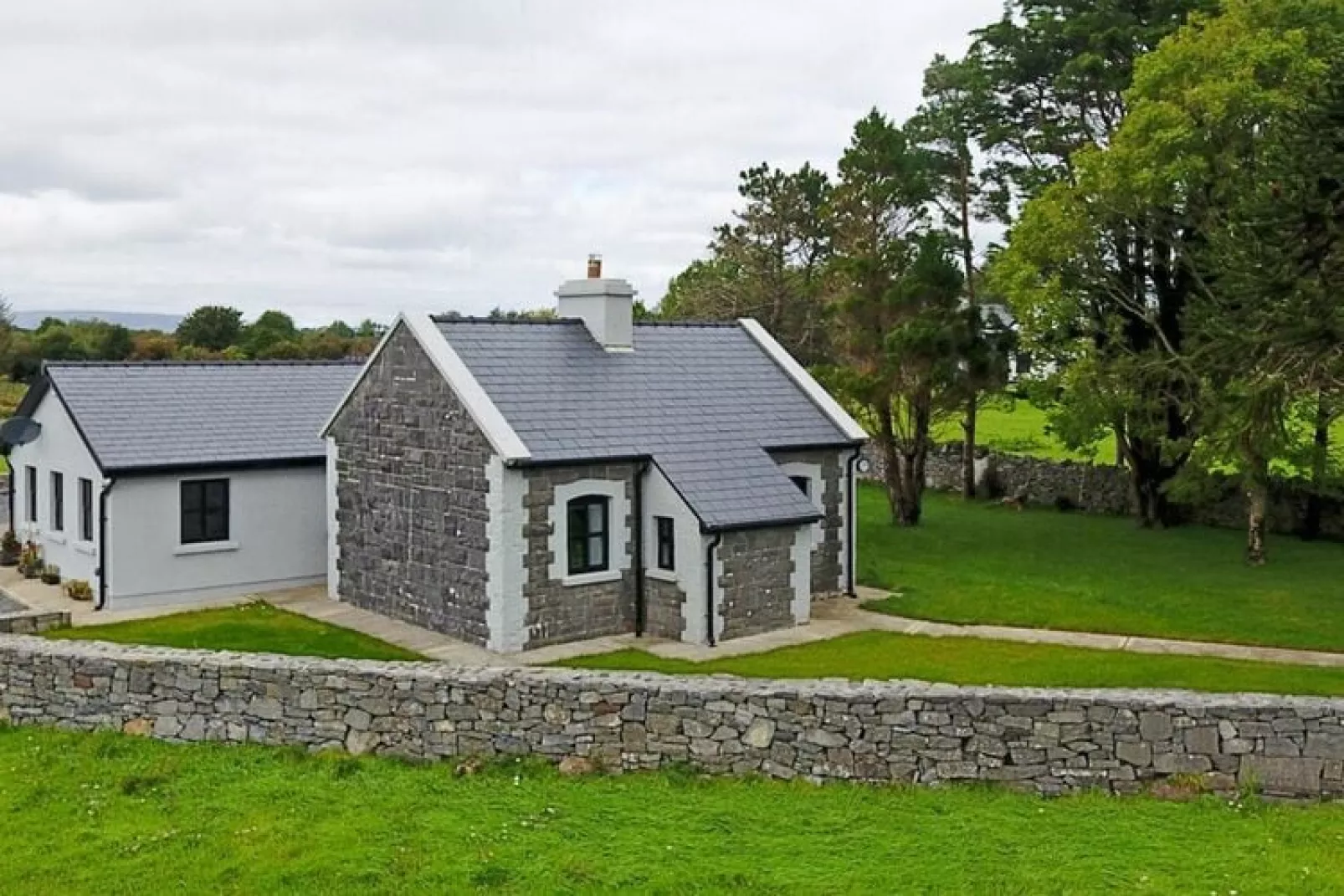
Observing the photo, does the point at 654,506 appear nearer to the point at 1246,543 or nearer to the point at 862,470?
the point at 1246,543

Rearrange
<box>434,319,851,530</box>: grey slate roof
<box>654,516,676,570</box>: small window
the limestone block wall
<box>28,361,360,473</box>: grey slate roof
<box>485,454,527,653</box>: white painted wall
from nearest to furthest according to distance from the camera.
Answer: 1. <box>485,454,527,653</box>: white painted wall
2. the limestone block wall
3. <box>434,319,851,530</box>: grey slate roof
4. <box>654,516,676,570</box>: small window
5. <box>28,361,360,473</box>: grey slate roof

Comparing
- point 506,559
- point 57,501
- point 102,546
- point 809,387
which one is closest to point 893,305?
point 809,387

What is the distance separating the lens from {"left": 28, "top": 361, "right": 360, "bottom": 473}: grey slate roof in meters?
23.4

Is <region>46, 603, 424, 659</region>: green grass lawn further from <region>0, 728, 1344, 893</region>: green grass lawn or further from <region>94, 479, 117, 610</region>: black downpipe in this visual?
<region>0, 728, 1344, 893</region>: green grass lawn

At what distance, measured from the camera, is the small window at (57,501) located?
2502cm

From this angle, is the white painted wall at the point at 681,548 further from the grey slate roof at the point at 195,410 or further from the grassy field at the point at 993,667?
the grey slate roof at the point at 195,410

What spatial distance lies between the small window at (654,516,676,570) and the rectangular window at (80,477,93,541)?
36.3ft

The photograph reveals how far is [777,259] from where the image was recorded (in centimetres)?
5619

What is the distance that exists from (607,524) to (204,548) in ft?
27.4

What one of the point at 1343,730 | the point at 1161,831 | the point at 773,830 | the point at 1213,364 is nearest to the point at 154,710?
the point at 773,830

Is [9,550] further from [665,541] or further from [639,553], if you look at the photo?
[665,541]

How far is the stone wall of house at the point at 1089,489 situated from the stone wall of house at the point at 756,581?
45.6 feet

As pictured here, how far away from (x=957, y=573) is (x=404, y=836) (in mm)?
16667

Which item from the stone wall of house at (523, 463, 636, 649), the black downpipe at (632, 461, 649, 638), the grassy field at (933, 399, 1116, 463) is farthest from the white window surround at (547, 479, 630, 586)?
the grassy field at (933, 399, 1116, 463)
